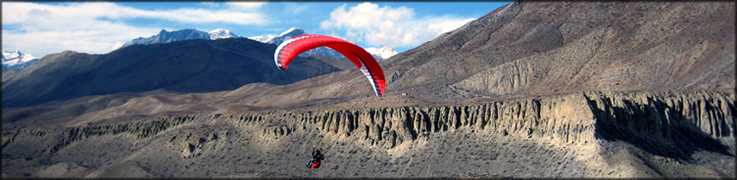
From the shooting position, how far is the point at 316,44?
6844cm

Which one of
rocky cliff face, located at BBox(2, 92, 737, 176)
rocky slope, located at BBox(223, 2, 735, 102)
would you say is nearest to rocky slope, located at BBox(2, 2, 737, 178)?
rocky cliff face, located at BBox(2, 92, 737, 176)

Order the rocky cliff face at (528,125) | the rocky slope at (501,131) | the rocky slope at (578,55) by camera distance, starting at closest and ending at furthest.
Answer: the rocky slope at (501,131), the rocky cliff face at (528,125), the rocky slope at (578,55)

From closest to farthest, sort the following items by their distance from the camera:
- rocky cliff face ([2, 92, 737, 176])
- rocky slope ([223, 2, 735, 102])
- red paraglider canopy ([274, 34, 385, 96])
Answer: red paraglider canopy ([274, 34, 385, 96]) < rocky cliff face ([2, 92, 737, 176]) < rocky slope ([223, 2, 735, 102])

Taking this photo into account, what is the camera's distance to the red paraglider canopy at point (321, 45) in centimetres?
6794

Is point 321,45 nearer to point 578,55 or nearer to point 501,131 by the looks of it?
point 501,131

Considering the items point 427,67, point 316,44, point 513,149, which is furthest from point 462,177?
point 427,67

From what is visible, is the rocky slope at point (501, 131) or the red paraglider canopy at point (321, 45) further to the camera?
the rocky slope at point (501, 131)

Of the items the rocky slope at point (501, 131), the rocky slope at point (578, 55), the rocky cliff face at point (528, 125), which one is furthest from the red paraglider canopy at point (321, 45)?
the rocky slope at point (578, 55)

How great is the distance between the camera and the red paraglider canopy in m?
67.9

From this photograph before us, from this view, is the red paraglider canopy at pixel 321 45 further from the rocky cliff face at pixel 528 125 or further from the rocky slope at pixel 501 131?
the rocky cliff face at pixel 528 125

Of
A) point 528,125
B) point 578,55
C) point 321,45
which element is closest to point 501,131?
point 528,125

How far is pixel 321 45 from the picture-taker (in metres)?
68.3

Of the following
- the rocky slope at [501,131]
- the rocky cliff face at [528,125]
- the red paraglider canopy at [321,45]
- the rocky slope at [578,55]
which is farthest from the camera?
the rocky slope at [578,55]

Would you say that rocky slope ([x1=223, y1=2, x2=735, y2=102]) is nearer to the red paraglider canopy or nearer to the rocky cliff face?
the rocky cliff face
